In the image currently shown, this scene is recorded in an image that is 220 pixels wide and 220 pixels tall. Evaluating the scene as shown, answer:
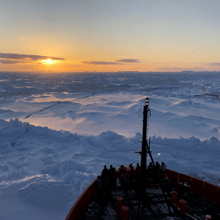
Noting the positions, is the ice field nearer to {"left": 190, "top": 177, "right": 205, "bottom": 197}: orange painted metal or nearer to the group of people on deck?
Answer: the group of people on deck

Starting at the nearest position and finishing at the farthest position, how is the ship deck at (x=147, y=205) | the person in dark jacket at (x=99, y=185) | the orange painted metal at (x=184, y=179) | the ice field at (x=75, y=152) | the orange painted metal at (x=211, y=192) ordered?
the ship deck at (x=147, y=205)
the orange painted metal at (x=211, y=192)
the person in dark jacket at (x=99, y=185)
the orange painted metal at (x=184, y=179)
the ice field at (x=75, y=152)

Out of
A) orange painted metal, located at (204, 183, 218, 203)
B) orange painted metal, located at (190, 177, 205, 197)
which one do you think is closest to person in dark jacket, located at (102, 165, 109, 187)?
orange painted metal, located at (190, 177, 205, 197)

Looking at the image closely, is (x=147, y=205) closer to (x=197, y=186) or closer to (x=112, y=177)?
(x=112, y=177)

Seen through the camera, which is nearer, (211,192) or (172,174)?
(211,192)

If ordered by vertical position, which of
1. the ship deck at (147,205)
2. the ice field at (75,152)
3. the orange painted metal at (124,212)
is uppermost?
the orange painted metal at (124,212)

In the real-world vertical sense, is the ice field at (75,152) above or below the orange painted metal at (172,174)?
below

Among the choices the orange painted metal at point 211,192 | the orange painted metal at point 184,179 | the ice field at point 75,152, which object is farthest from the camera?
the ice field at point 75,152

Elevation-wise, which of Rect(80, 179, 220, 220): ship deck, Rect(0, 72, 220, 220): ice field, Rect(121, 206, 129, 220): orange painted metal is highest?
Rect(121, 206, 129, 220): orange painted metal

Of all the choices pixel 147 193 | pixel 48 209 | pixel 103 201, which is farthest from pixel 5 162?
pixel 147 193

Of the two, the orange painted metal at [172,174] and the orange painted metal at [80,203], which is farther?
the orange painted metal at [172,174]

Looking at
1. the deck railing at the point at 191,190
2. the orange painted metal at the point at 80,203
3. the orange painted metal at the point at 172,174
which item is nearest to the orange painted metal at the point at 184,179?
the deck railing at the point at 191,190

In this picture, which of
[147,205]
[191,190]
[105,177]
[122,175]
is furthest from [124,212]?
[191,190]

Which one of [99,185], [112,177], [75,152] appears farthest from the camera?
[75,152]

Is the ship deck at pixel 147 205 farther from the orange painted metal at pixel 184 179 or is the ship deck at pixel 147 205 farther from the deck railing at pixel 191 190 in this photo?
the orange painted metal at pixel 184 179
